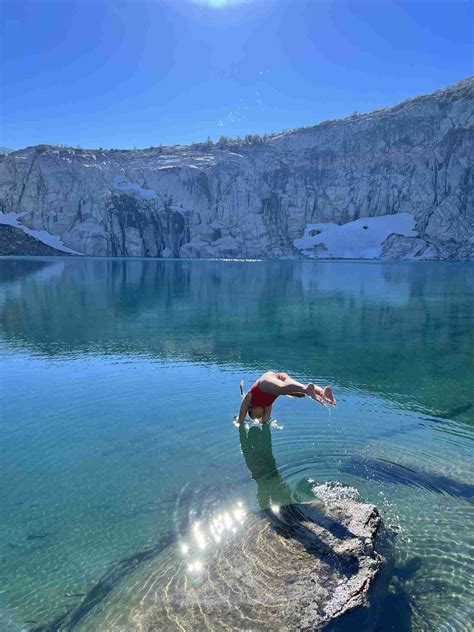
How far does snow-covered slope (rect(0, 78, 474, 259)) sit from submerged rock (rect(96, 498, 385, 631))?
11699cm

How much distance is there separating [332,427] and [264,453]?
223cm

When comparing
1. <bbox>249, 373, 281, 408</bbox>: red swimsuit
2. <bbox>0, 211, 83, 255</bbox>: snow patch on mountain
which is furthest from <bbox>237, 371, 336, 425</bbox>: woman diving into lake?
<bbox>0, 211, 83, 255</bbox>: snow patch on mountain

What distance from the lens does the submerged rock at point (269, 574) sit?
5121 millimetres

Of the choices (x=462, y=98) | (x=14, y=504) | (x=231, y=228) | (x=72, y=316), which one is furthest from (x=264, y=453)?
(x=462, y=98)

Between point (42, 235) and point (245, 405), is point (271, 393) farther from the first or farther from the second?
point (42, 235)

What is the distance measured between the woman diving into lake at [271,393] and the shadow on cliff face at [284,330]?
4848 mm

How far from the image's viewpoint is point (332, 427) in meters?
10.9

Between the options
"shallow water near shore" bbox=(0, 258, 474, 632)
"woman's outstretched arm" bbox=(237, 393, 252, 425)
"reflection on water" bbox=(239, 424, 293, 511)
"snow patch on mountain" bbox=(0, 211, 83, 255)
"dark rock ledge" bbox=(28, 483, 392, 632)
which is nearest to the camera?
"dark rock ledge" bbox=(28, 483, 392, 632)

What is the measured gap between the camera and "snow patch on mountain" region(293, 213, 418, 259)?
394 ft

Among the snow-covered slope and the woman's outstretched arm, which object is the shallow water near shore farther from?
the snow-covered slope

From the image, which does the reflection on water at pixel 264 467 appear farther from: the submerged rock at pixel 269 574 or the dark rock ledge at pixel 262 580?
the dark rock ledge at pixel 262 580

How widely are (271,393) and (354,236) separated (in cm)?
12033

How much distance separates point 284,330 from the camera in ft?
80.0

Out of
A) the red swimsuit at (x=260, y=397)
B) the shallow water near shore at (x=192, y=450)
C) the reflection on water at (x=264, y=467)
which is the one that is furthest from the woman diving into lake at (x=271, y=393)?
the shallow water near shore at (x=192, y=450)
